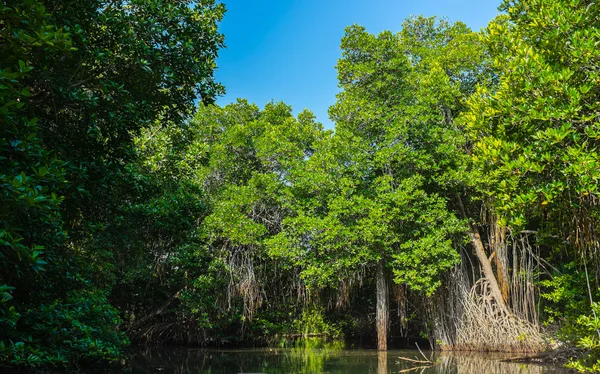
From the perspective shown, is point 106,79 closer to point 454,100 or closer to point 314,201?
point 314,201

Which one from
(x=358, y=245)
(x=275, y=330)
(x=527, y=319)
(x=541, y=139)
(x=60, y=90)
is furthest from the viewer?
(x=275, y=330)

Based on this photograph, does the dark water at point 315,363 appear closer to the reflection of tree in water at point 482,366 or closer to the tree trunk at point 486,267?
the reflection of tree in water at point 482,366

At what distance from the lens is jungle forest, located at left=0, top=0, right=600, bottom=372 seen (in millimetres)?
4168

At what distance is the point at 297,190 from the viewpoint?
13.1 metres

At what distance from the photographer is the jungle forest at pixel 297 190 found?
417 cm

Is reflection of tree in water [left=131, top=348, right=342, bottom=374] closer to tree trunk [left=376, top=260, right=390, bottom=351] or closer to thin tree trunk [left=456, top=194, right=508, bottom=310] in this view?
tree trunk [left=376, top=260, right=390, bottom=351]

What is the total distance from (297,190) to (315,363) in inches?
203

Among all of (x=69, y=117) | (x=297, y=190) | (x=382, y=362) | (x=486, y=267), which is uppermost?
(x=297, y=190)

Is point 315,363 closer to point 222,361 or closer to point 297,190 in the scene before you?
point 222,361

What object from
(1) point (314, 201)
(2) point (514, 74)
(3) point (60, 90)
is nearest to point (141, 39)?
(3) point (60, 90)

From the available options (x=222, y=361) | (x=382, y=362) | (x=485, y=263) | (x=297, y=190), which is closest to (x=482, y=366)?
(x=382, y=362)

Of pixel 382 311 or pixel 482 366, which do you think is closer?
pixel 482 366

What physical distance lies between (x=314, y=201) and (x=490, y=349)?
5878 mm

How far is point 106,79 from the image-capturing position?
4.45m
